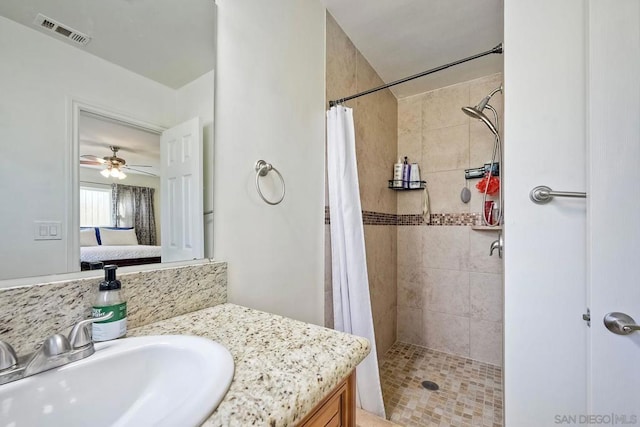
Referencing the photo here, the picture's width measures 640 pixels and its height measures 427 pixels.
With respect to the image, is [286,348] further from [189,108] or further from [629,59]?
[629,59]

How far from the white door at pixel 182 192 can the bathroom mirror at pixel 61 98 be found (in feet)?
0.21

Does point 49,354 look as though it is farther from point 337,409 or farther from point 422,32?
point 422,32

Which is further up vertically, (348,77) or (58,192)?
(348,77)

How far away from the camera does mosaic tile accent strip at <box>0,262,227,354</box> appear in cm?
52

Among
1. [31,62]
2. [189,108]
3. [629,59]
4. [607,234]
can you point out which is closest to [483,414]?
[607,234]

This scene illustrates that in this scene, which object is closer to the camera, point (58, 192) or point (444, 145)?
point (58, 192)

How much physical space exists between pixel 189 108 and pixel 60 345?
2.41 ft

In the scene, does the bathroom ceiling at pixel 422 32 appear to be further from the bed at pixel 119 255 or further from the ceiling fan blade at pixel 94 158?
the bed at pixel 119 255

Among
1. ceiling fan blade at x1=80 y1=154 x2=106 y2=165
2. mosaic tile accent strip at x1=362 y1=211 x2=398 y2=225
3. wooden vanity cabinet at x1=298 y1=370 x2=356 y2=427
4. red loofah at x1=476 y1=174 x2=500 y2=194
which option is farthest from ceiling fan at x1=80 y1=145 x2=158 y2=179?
red loofah at x1=476 y1=174 x2=500 y2=194

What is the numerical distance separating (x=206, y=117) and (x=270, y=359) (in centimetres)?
82

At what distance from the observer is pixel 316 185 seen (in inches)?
57.0

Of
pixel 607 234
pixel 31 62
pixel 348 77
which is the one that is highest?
pixel 348 77

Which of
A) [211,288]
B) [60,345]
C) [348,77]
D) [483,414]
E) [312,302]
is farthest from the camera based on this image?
[348,77]

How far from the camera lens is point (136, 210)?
78 cm
